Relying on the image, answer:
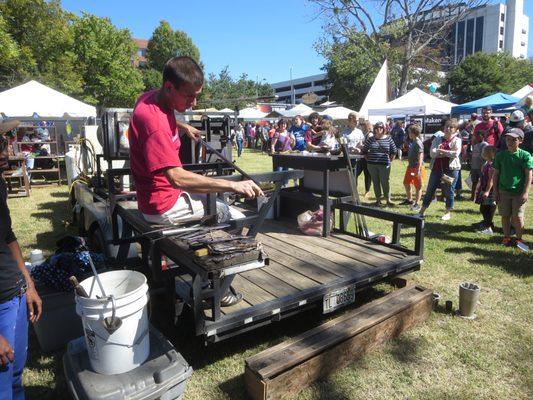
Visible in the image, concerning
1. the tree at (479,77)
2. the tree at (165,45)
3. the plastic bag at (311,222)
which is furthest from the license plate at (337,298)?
the tree at (165,45)

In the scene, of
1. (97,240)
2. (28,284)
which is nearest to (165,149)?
(28,284)

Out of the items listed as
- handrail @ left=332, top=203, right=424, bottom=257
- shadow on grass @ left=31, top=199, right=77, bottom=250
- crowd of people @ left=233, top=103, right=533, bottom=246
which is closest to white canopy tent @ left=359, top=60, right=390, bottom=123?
crowd of people @ left=233, top=103, right=533, bottom=246

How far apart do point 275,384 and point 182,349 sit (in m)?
1.16

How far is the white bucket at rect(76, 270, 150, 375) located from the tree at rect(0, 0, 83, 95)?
28.1m

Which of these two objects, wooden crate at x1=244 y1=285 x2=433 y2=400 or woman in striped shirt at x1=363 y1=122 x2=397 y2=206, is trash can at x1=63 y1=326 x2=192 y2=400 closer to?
wooden crate at x1=244 y1=285 x2=433 y2=400

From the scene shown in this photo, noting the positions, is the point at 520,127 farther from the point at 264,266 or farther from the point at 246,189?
the point at 246,189

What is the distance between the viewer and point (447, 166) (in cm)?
736

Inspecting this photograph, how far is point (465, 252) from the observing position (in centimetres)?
568

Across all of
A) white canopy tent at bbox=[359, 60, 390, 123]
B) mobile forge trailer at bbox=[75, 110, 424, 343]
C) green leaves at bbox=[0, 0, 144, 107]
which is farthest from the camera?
green leaves at bbox=[0, 0, 144, 107]

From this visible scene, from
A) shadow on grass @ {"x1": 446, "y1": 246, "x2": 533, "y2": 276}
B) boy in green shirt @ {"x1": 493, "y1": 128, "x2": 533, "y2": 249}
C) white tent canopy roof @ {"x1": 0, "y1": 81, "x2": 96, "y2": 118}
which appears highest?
white tent canopy roof @ {"x1": 0, "y1": 81, "x2": 96, "y2": 118}

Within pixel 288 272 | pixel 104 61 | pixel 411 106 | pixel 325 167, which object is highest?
pixel 104 61

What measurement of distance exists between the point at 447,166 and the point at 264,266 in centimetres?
569

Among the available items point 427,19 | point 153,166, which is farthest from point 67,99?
point 427,19

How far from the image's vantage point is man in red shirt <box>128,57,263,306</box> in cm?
254
